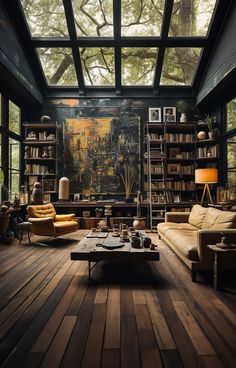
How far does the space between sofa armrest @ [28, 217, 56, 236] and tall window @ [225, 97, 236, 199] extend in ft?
14.0

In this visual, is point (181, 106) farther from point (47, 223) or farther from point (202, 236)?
point (202, 236)

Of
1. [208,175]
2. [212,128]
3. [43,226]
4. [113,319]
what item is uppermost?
[212,128]

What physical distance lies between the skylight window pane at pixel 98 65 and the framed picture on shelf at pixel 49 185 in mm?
3001

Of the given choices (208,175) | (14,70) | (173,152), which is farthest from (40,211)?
(173,152)

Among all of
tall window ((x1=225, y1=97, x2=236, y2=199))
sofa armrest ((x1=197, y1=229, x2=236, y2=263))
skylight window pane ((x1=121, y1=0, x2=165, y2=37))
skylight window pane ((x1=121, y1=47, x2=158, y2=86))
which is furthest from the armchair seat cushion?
skylight window pane ((x1=121, y1=0, x2=165, y2=37))

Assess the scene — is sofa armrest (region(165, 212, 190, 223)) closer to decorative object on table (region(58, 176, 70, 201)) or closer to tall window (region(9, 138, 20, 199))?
decorative object on table (region(58, 176, 70, 201))

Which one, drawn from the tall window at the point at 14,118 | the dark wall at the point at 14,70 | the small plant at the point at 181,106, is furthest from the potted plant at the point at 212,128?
the tall window at the point at 14,118

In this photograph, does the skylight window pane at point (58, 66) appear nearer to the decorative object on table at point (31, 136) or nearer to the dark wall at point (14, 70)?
the dark wall at point (14, 70)

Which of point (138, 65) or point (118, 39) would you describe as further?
point (138, 65)

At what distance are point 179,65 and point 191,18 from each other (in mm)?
1163

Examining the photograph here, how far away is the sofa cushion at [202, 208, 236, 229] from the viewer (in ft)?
11.7

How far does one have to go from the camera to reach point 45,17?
6.01 metres

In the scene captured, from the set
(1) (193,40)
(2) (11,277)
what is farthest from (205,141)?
(2) (11,277)

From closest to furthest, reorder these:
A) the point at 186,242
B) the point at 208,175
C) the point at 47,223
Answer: the point at 186,242 < the point at 47,223 < the point at 208,175
